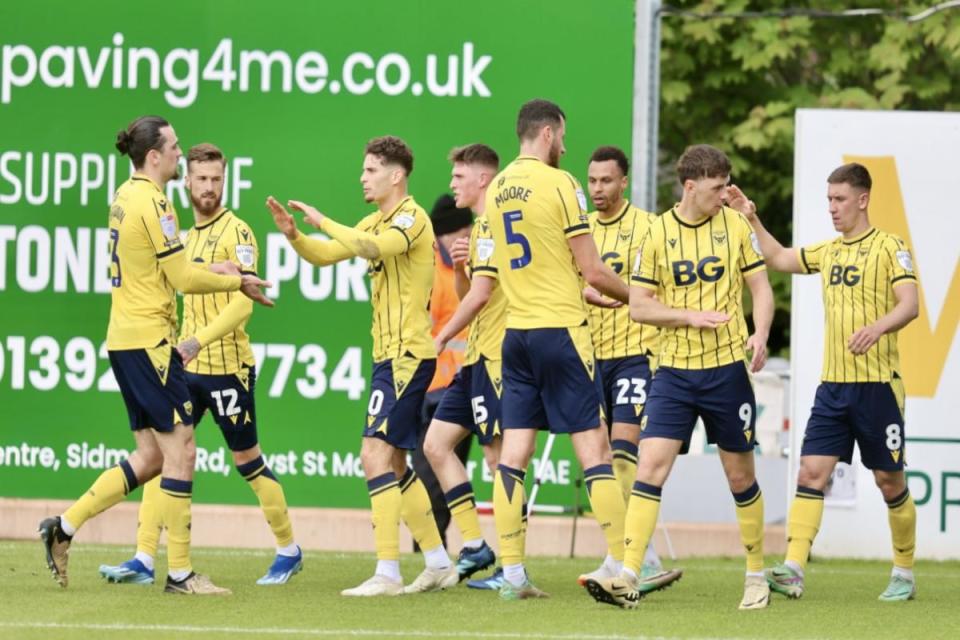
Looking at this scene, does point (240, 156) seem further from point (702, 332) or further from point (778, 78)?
point (778, 78)

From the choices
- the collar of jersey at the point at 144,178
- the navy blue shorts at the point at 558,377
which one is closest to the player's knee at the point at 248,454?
the collar of jersey at the point at 144,178

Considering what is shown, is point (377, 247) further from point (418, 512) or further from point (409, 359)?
point (418, 512)

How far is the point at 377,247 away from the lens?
9906 mm

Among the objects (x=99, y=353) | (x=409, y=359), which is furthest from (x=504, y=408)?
(x=99, y=353)

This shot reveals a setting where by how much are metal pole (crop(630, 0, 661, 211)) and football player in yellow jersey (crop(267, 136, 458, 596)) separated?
11.3 ft

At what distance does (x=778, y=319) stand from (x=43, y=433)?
28.3ft

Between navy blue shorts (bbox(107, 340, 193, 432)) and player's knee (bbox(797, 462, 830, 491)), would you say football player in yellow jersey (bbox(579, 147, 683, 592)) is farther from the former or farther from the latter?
navy blue shorts (bbox(107, 340, 193, 432))

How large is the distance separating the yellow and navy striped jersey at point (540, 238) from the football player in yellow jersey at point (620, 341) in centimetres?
120

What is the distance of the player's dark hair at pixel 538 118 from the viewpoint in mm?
9680

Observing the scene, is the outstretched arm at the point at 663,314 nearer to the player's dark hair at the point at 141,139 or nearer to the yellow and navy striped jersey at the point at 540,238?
the yellow and navy striped jersey at the point at 540,238

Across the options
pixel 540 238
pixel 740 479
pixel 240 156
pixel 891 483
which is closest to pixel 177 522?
pixel 540 238

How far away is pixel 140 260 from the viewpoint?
9.90 metres

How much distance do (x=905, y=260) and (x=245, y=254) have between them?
11.6ft

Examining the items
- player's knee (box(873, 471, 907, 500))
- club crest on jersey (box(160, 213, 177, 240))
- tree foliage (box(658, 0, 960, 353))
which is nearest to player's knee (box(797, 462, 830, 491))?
player's knee (box(873, 471, 907, 500))
